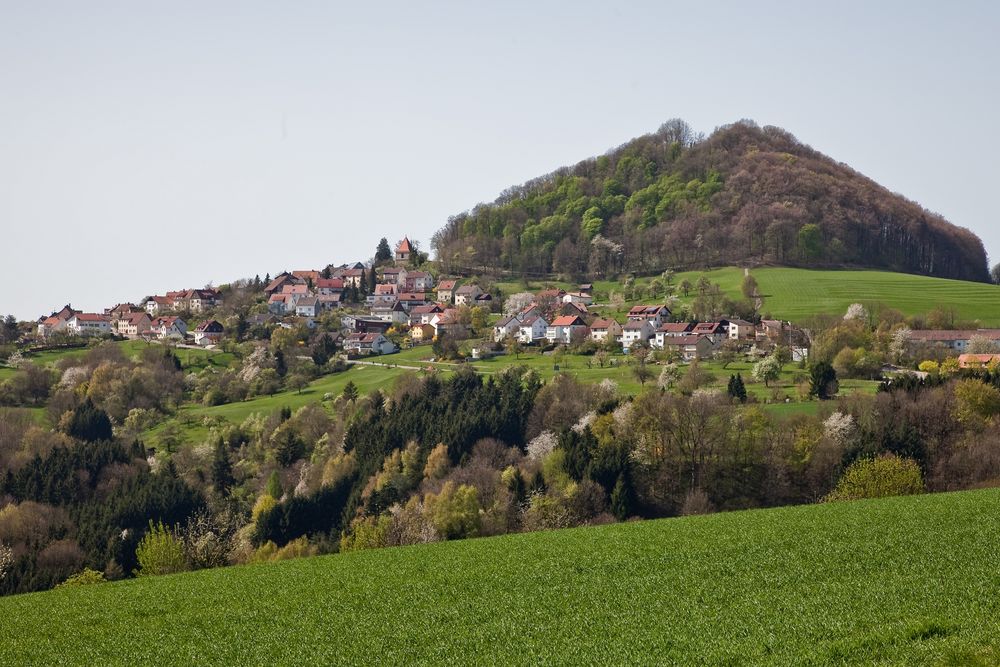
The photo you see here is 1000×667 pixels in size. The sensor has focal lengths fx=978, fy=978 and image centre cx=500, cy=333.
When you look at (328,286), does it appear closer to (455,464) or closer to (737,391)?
(455,464)

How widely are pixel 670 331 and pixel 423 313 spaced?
4013 centimetres

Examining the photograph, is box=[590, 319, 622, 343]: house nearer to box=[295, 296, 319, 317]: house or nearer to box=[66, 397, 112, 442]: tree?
box=[295, 296, 319, 317]: house

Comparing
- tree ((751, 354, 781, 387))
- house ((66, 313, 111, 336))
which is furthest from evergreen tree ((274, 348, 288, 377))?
tree ((751, 354, 781, 387))

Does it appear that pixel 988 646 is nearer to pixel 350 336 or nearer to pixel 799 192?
pixel 350 336

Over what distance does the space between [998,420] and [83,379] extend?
82.3 meters

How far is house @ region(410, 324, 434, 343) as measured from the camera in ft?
368

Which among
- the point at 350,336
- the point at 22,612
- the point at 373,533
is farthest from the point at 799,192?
the point at 22,612

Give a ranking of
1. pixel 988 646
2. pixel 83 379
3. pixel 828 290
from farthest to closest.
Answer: pixel 828 290 < pixel 83 379 < pixel 988 646

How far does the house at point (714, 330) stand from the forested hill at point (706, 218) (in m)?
38.4

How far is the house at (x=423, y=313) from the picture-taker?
4750 inches

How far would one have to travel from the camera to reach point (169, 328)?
403ft

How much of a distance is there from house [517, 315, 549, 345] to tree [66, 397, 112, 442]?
40327 millimetres

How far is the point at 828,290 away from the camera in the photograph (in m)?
106

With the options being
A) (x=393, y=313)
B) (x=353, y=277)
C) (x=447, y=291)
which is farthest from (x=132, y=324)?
(x=447, y=291)
